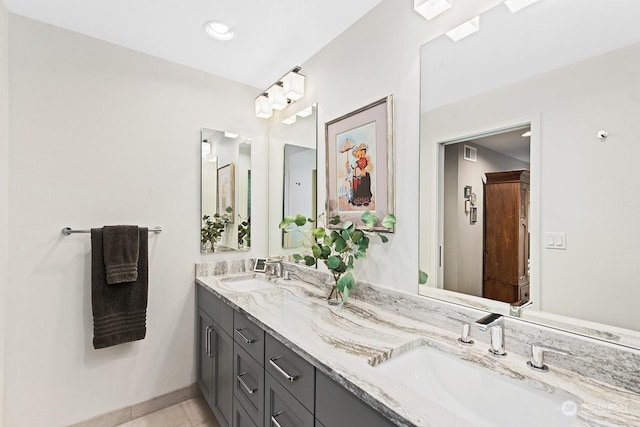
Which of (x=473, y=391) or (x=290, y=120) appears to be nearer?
(x=473, y=391)

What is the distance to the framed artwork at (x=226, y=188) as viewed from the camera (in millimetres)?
2215

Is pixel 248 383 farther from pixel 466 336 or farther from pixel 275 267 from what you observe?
pixel 466 336

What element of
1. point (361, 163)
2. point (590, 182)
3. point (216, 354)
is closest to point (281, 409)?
point (216, 354)

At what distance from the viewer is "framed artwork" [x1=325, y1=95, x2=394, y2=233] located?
144 centimetres

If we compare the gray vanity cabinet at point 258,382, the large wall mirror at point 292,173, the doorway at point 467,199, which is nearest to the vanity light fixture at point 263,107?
the large wall mirror at point 292,173

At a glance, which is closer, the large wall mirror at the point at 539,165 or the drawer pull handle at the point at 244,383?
the large wall mirror at the point at 539,165

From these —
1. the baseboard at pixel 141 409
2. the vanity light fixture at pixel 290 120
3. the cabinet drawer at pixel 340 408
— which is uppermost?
the vanity light fixture at pixel 290 120

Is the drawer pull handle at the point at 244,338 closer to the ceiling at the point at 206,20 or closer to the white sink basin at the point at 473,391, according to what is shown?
the white sink basin at the point at 473,391

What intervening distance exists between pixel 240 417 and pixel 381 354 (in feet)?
3.25

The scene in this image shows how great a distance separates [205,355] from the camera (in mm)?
1980

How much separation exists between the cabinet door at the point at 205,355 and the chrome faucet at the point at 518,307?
1.64 m

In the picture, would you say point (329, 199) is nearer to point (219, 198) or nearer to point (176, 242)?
point (219, 198)

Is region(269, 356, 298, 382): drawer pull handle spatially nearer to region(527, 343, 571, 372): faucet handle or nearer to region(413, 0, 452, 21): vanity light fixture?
region(527, 343, 571, 372): faucet handle

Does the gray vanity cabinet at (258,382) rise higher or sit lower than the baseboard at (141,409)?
higher
